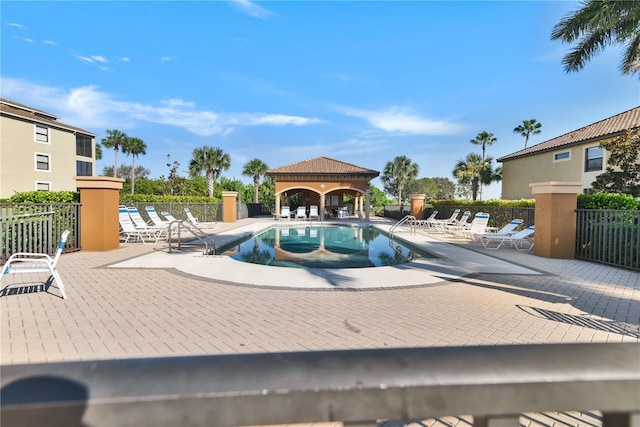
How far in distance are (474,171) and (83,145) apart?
42.0 m

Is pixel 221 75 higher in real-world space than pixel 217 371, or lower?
higher

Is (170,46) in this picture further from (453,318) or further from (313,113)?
(453,318)

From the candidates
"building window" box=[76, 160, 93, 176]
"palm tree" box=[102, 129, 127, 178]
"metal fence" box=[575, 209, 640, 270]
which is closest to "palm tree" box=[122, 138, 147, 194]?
"palm tree" box=[102, 129, 127, 178]

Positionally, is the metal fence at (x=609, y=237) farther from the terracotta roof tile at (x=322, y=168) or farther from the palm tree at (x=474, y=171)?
the palm tree at (x=474, y=171)

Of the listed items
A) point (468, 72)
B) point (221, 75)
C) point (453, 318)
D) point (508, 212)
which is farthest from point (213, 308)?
point (221, 75)

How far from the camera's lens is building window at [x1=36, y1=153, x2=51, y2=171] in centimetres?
2844

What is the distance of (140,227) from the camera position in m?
12.9

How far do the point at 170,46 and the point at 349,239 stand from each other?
47.6 ft

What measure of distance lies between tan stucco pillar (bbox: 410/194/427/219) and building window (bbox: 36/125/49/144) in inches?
1290

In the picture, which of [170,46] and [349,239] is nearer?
[349,239]

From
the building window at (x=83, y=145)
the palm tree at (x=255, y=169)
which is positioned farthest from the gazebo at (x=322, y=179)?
the building window at (x=83, y=145)

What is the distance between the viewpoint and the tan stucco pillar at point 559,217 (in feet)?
32.0

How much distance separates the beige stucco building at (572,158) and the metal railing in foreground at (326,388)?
73.4 feet

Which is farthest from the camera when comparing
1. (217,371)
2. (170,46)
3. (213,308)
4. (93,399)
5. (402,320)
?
(170,46)
